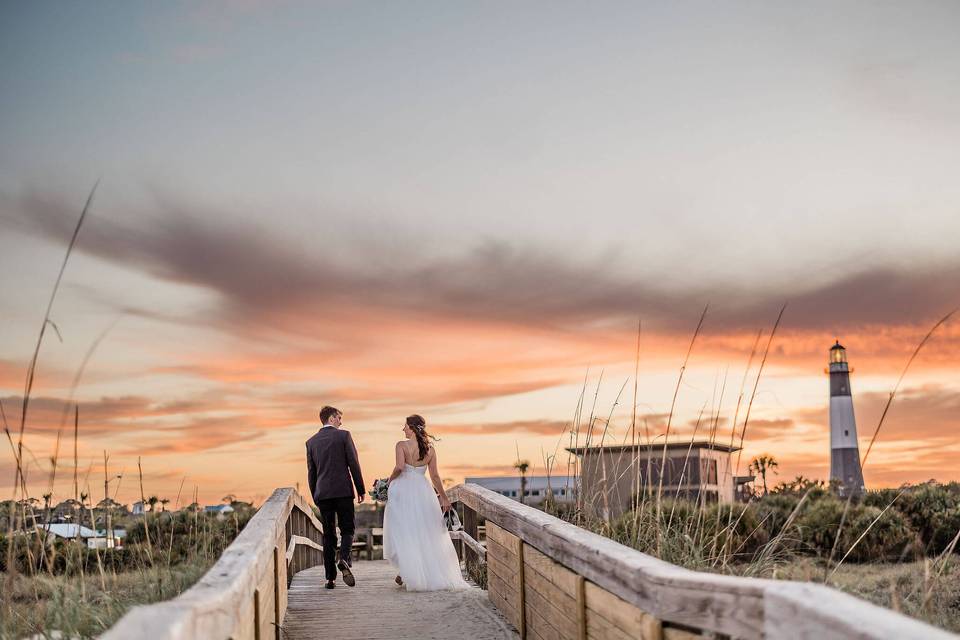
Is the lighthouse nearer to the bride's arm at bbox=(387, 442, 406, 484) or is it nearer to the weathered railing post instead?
the weathered railing post

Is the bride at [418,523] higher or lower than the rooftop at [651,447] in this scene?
lower

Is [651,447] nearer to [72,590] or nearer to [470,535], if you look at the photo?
[72,590]

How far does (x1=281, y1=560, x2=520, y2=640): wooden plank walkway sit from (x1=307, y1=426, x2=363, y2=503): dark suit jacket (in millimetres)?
874

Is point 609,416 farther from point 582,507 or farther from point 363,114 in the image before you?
point 363,114

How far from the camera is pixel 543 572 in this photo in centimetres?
496

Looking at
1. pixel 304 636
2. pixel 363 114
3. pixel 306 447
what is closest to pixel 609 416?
pixel 304 636

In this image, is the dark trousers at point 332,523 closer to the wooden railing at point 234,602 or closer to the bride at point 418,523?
the bride at point 418,523

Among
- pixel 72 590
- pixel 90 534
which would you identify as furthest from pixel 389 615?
pixel 72 590

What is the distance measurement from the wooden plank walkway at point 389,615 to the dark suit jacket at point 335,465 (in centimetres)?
87

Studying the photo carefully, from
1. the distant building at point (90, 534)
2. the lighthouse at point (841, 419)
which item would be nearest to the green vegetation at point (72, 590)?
the distant building at point (90, 534)

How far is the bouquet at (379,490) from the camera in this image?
955cm

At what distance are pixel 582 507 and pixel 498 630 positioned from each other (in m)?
0.96

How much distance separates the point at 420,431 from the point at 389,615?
2.43 metres

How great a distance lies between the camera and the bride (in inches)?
337
